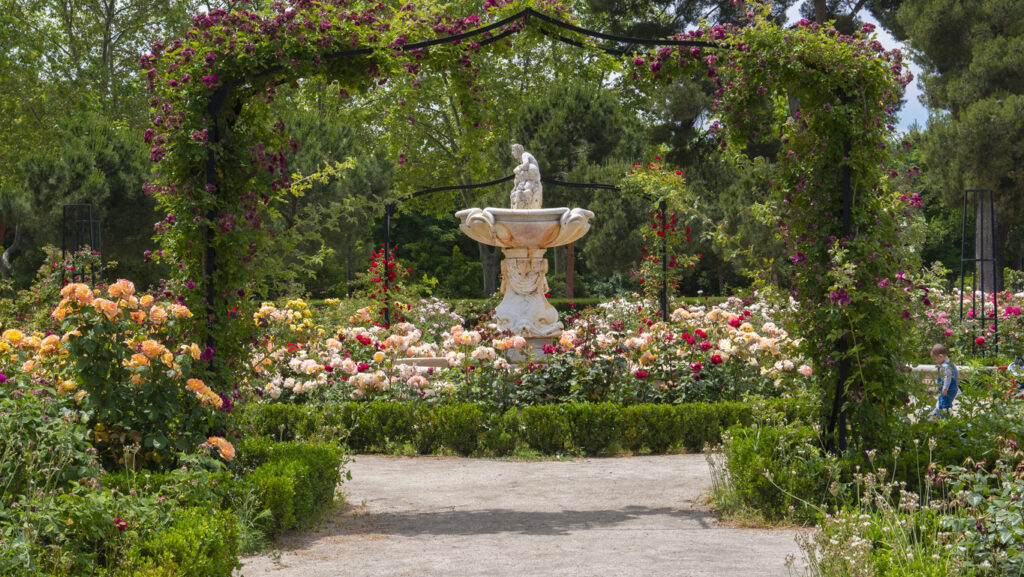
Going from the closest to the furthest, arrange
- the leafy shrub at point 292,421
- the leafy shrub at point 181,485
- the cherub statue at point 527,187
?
the leafy shrub at point 181,485, the leafy shrub at point 292,421, the cherub statue at point 527,187

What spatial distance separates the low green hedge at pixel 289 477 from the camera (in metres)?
4.39

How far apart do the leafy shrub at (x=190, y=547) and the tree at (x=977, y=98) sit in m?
16.7

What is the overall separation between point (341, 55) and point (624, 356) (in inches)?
145

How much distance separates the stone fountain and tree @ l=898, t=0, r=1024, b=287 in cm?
1027

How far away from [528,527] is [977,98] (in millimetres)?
16960

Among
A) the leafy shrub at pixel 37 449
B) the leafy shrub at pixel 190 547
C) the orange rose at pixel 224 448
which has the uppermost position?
the leafy shrub at pixel 37 449

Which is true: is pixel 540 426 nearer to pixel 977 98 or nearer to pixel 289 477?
pixel 289 477

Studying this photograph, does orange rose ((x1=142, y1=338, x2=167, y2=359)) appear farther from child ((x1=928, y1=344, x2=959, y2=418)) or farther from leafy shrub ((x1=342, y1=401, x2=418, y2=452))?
child ((x1=928, y1=344, x2=959, y2=418))

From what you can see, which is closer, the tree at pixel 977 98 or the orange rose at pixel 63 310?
the orange rose at pixel 63 310

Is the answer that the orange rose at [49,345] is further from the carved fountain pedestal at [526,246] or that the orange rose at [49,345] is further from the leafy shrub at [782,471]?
the carved fountain pedestal at [526,246]

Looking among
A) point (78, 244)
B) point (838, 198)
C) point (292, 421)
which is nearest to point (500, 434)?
point (292, 421)

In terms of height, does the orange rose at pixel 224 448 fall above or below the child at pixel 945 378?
below

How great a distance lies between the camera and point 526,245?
33.6ft

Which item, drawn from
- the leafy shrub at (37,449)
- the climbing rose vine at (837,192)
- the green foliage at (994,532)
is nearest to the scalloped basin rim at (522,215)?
the climbing rose vine at (837,192)
